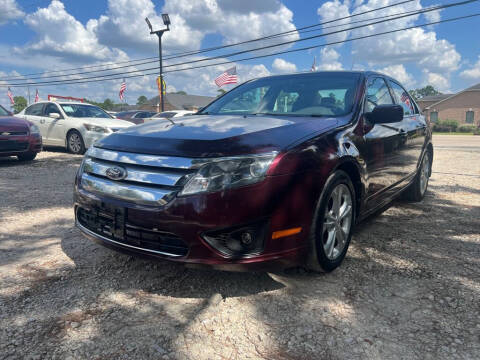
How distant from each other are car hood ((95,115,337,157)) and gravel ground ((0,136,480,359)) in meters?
0.96

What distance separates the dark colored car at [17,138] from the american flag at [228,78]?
977 cm

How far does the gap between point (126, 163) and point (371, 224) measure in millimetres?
2828

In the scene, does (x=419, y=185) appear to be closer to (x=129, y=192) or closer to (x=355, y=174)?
(x=355, y=174)

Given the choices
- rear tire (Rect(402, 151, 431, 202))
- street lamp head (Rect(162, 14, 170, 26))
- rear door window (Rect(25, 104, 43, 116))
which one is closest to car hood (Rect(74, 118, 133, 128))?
rear door window (Rect(25, 104, 43, 116))

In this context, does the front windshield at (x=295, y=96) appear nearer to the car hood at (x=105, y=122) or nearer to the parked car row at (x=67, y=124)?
the parked car row at (x=67, y=124)

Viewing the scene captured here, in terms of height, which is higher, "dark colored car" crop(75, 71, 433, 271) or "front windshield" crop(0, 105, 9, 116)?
"front windshield" crop(0, 105, 9, 116)

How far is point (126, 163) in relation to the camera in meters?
2.39

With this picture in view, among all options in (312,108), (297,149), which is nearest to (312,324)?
(297,149)

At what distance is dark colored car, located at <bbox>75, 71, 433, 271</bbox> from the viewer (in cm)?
215

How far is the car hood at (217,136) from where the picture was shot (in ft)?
7.39

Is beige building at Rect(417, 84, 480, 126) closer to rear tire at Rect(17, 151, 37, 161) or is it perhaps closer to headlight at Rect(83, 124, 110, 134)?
headlight at Rect(83, 124, 110, 134)

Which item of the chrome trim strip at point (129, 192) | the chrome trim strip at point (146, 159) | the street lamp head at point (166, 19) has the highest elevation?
the street lamp head at point (166, 19)

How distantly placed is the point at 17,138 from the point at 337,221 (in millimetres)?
7317

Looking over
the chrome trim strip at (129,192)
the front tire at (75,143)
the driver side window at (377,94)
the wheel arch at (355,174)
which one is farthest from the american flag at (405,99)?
the front tire at (75,143)
